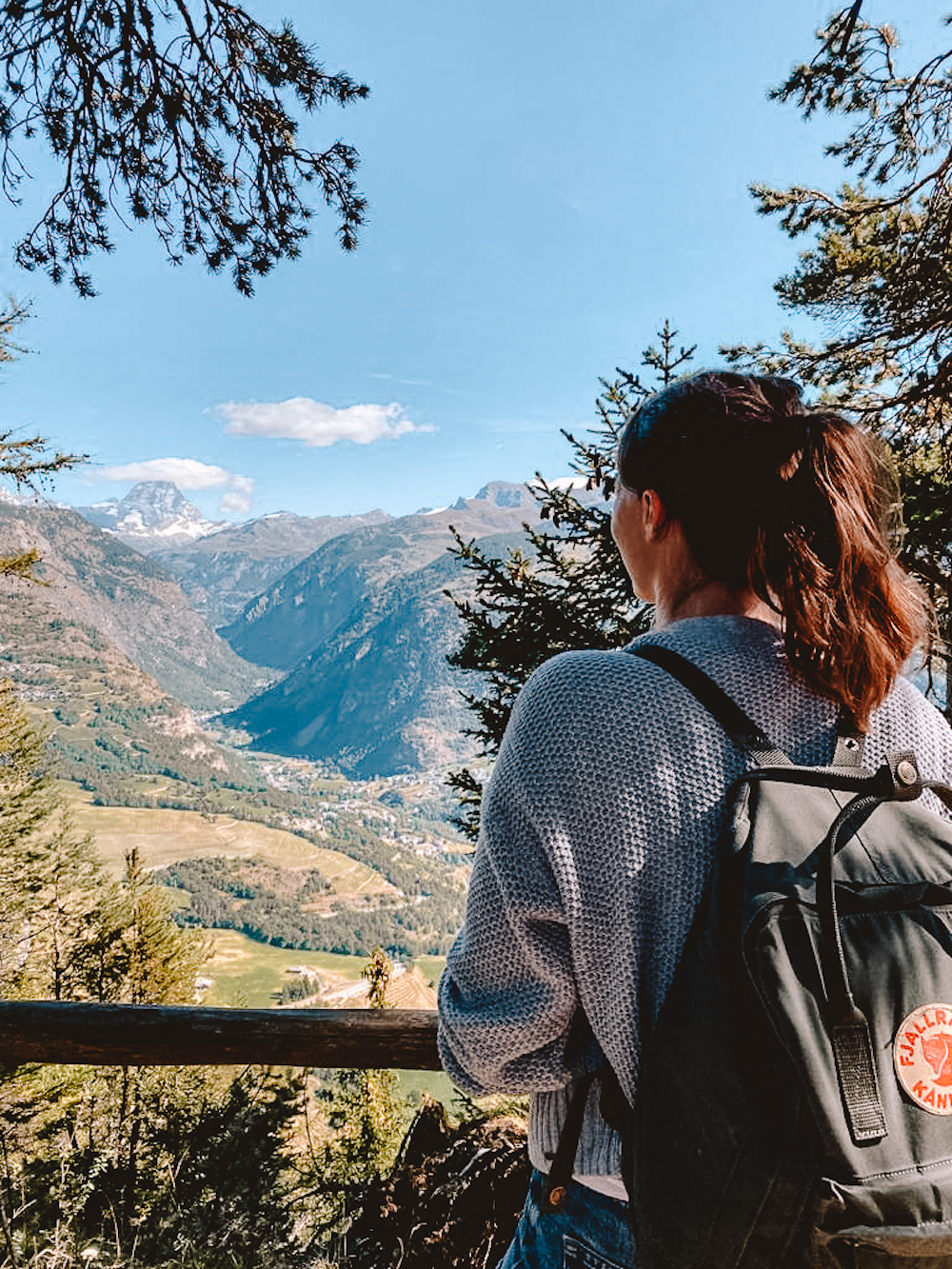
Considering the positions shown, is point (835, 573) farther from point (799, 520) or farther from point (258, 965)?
point (258, 965)

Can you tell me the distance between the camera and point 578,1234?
1.00 m

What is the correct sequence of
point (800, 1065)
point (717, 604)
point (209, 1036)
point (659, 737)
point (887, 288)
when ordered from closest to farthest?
point (800, 1065), point (659, 737), point (717, 604), point (209, 1036), point (887, 288)

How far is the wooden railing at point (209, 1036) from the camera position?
6.21 ft

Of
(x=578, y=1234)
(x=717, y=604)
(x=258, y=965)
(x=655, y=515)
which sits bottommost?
(x=258, y=965)

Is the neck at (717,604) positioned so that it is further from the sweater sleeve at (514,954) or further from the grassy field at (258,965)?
the grassy field at (258,965)

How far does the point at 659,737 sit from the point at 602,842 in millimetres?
129

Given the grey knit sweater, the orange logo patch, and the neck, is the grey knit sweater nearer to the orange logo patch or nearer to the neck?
the neck

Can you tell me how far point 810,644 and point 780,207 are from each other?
5537 mm

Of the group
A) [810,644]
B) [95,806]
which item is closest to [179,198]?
[810,644]

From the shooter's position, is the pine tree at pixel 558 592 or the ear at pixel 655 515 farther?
the pine tree at pixel 558 592

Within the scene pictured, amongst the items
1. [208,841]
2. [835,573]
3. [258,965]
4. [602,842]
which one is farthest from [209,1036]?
[208,841]

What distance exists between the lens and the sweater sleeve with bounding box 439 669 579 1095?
887 millimetres

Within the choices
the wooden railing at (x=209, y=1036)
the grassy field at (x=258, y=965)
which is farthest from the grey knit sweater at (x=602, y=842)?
the grassy field at (x=258, y=965)

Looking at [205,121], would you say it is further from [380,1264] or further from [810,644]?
[380,1264]
